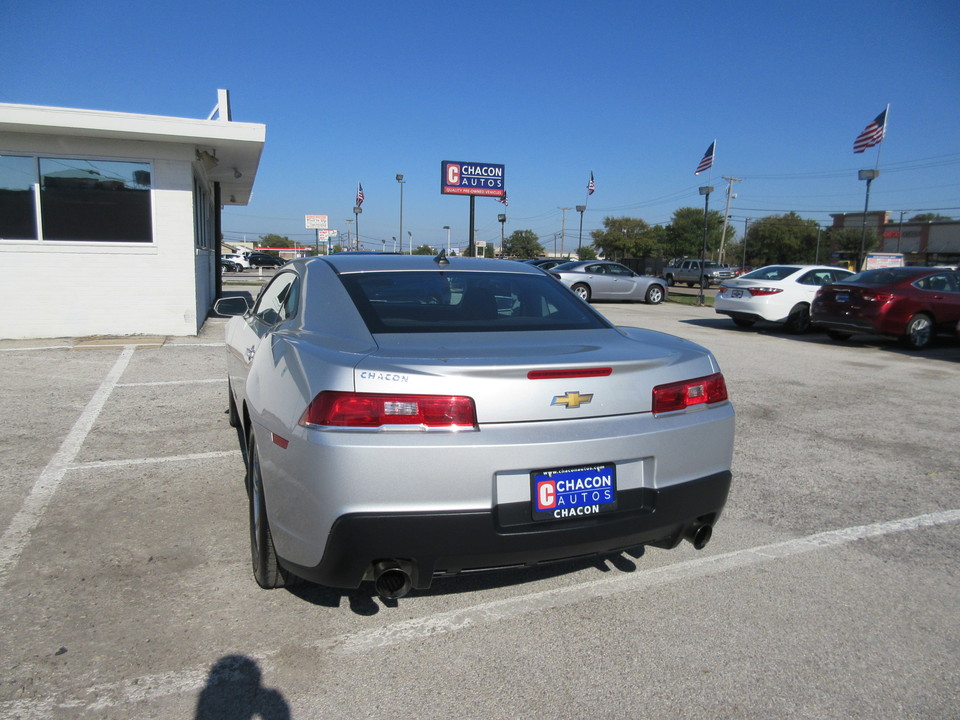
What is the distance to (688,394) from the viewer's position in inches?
112

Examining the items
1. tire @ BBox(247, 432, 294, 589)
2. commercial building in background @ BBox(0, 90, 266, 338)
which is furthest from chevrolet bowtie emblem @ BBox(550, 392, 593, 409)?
commercial building in background @ BBox(0, 90, 266, 338)

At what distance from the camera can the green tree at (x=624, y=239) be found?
69.6 metres

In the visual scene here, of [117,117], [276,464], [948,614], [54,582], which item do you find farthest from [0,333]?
[948,614]

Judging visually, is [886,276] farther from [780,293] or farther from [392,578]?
[392,578]

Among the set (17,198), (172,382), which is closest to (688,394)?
(172,382)

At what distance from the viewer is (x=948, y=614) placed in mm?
3000

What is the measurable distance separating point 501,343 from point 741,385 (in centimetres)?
610

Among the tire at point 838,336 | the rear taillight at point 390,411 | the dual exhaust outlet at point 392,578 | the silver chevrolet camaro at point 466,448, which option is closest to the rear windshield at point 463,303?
the silver chevrolet camaro at point 466,448

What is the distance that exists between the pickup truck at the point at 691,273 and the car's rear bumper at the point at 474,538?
4210 centimetres

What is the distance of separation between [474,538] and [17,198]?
11.0 metres

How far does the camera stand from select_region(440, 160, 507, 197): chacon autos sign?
2744cm

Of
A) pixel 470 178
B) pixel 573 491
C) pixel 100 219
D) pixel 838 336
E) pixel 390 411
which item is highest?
pixel 470 178

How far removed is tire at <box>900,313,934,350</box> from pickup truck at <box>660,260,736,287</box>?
1240 inches

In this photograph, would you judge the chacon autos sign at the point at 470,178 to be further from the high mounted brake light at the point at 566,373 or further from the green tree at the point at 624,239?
the green tree at the point at 624,239
